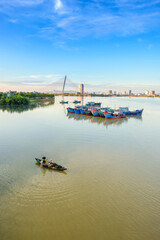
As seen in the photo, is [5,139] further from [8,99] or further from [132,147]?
[8,99]

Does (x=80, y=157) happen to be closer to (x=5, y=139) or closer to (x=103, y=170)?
(x=103, y=170)

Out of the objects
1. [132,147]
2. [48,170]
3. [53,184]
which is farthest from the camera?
[132,147]

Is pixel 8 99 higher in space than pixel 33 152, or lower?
higher

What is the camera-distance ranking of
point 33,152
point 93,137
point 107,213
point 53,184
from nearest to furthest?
point 107,213, point 53,184, point 33,152, point 93,137

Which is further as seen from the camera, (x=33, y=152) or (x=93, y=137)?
(x=93, y=137)

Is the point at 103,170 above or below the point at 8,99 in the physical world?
below

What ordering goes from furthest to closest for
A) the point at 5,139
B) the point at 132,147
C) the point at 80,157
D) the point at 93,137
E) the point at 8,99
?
the point at 8,99
the point at 93,137
the point at 5,139
the point at 132,147
the point at 80,157

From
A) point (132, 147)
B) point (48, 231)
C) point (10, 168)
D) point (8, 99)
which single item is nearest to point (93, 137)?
point (132, 147)

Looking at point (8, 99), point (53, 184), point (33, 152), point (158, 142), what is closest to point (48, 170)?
point (53, 184)

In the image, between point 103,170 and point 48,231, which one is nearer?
point 48,231
